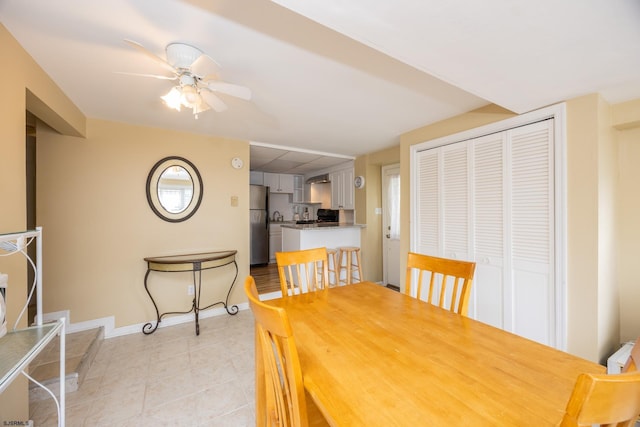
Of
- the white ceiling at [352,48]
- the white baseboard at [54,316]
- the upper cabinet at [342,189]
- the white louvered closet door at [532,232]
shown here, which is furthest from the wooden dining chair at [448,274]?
the white baseboard at [54,316]

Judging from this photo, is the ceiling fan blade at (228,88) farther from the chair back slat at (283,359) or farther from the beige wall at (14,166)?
the chair back slat at (283,359)

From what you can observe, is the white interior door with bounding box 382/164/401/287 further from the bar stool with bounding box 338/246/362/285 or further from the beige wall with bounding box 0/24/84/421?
the beige wall with bounding box 0/24/84/421

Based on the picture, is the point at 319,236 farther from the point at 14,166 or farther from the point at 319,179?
the point at 14,166

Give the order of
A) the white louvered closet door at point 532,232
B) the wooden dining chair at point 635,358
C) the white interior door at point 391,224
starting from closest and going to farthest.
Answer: the wooden dining chair at point 635,358 < the white louvered closet door at point 532,232 < the white interior door at point 391,224

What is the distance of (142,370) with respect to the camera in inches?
82.1

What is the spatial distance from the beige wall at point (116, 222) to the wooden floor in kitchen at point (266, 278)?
30.9 inches

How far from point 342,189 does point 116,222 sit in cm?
352

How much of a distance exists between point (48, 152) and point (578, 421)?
3879 millimetres

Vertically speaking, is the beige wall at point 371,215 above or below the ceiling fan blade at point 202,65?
below

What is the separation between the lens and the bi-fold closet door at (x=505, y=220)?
1.96 metres

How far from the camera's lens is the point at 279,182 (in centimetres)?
620

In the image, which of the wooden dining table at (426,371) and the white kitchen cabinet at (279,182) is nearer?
the wooden dining table at (426,371)

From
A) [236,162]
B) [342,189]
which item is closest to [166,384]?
[236,162]

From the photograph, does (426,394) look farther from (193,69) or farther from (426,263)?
(193,69)
